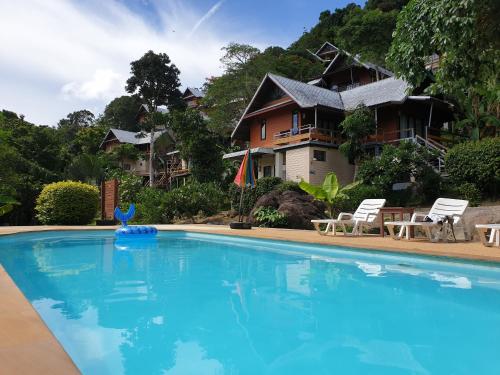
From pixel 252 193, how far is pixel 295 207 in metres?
6.03

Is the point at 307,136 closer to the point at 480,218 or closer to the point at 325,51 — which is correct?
the point at 480,218

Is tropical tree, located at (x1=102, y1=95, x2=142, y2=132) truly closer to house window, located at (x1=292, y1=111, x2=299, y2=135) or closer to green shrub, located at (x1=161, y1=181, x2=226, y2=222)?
house window, located at (x1=292, y1=111, x2=299, y2=135)

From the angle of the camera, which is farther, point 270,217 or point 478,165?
point 270,217

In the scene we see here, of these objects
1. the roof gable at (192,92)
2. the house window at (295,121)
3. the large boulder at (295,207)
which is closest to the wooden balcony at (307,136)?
the house window at (295,121)

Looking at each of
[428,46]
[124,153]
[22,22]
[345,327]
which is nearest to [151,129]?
[124,153]

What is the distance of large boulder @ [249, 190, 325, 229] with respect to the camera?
15.9m

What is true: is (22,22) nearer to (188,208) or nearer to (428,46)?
(428,46)

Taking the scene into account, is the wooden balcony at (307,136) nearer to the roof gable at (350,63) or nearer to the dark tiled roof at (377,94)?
the dark tiled roof at (377,94)

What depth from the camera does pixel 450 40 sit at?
248 inches

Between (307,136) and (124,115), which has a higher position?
(124,115)

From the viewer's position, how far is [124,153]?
4262 cm

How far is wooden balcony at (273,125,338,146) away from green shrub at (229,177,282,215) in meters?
3.55

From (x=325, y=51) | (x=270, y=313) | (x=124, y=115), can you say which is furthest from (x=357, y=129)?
(x=124, y=115)

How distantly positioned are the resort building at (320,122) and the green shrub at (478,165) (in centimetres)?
377
